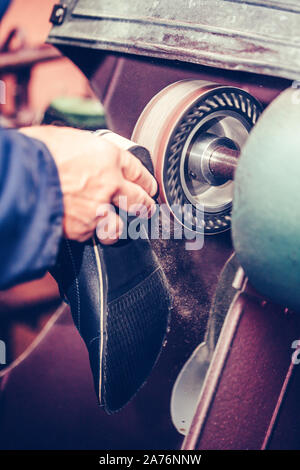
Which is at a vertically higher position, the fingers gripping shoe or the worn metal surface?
the worn metal surface

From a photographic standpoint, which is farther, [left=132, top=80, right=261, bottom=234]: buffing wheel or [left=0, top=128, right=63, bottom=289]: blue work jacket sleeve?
[left=132, top=80, right=261, bottom=234]: buffing wheel

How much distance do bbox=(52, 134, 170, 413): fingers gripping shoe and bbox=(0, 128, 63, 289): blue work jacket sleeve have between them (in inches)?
5.1

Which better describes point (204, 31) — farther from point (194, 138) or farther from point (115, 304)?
point (115, 304)

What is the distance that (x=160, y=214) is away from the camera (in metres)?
0.76

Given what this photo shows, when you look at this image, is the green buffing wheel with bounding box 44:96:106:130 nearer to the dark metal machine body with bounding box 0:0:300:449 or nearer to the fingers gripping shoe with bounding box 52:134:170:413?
the dark metal machine body with bounding box 0:0:300:449

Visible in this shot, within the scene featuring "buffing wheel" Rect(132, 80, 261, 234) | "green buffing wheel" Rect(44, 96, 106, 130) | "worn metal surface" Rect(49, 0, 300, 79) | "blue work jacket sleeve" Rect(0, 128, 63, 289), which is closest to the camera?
"blue work jacket sleeve" Rect(0, 128, 63, 289)

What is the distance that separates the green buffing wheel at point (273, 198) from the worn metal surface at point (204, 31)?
8cm

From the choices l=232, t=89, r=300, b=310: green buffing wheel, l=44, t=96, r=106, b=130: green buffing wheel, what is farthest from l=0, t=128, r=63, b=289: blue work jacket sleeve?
l=44, t=96, r=106, b=130: green buffing wheel

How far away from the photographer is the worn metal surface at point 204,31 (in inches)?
22.9

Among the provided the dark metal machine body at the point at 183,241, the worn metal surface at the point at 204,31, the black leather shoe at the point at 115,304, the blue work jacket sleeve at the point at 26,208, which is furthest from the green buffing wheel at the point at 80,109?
the blue work jacket sleeve at the point at 26,208

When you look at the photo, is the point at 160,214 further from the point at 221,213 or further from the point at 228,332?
the point at 228,332

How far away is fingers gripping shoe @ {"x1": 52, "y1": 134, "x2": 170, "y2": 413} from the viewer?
0.64 meters
